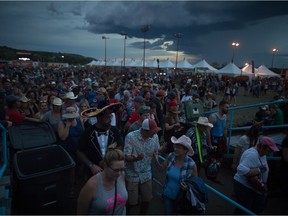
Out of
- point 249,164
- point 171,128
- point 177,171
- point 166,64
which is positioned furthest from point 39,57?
point 249,164

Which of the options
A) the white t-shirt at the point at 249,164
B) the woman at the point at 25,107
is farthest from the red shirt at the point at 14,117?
the white t-shirt at the point at 249,164

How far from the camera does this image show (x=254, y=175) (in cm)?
305

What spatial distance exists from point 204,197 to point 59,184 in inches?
76.8

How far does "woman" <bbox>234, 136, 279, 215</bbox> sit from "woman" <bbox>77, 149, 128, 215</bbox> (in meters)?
2.03

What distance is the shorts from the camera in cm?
298

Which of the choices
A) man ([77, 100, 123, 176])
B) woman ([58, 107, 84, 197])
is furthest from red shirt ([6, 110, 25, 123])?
man ([77, 100, 123, 176])

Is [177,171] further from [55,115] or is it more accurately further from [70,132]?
[55,115]

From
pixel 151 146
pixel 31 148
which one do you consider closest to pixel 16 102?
pixel 31 148

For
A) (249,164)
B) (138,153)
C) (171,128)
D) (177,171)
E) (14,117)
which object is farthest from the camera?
(171,128)

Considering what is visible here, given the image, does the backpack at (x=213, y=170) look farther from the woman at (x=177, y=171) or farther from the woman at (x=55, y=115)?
the woman at (x=55, y=115)

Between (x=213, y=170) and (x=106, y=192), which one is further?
(x=213, y=170)

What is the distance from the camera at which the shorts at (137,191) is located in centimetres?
298

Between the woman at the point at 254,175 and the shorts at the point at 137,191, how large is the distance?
143 cm

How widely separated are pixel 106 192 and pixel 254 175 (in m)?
2.27
